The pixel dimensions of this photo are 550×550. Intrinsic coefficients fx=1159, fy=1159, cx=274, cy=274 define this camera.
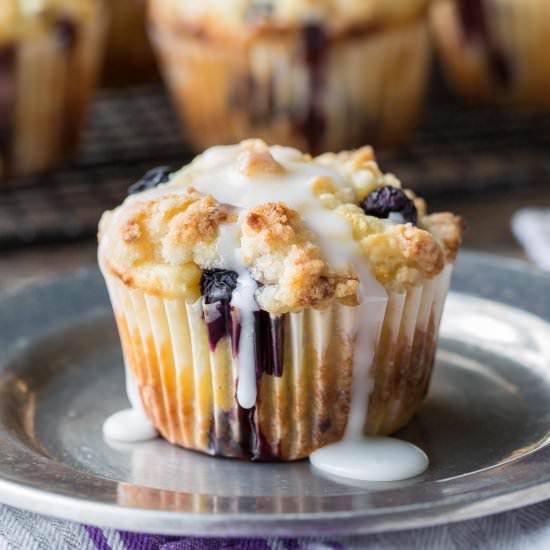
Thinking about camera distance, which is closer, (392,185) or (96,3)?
(392,185)

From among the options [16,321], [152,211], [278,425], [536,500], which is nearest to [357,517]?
[536,500]

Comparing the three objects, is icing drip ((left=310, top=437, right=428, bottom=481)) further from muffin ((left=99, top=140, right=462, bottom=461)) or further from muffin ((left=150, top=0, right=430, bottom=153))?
muffin ((left=150, top=0, right=430, bottom=153))

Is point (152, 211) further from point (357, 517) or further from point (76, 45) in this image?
point (76, 45)

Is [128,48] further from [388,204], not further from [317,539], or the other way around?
[317,539]

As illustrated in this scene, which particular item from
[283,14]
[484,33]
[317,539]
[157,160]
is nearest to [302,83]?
[283,14]

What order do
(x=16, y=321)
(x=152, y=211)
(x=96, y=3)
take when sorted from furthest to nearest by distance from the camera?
(x=96, y=3) → (x=16, y=321) → (x=152, y=211)

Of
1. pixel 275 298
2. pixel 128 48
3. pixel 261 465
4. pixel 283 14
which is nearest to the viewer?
pixel 275 298
